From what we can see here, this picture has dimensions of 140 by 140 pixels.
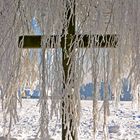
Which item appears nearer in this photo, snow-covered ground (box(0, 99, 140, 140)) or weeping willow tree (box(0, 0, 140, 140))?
weeping willow tree (box(0, 0, 140, 140))

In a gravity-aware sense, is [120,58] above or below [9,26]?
below

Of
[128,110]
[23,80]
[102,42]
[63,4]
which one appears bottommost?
[128,110]

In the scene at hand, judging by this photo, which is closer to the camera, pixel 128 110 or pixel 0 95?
pixel 0 95

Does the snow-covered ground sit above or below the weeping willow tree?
below

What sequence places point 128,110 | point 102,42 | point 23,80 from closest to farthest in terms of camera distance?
point 102,42 → point 23,80 → point 128,110

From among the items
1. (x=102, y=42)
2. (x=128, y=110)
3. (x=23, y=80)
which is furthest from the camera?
(x=128, y=110)

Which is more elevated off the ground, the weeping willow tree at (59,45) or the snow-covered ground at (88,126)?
the weeping willow tree at (59,45)

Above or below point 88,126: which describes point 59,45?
above

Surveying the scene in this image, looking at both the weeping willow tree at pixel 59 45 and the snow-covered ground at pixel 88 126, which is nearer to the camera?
the weeping willow tree at pixel 59 45

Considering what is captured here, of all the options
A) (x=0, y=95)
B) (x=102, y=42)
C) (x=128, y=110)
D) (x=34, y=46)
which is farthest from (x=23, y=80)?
(x=128, y=110)

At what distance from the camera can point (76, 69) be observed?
1.18m

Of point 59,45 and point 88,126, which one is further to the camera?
point 88,126

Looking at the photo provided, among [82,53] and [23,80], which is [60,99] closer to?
[82,53]

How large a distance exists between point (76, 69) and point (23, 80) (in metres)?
0.60
